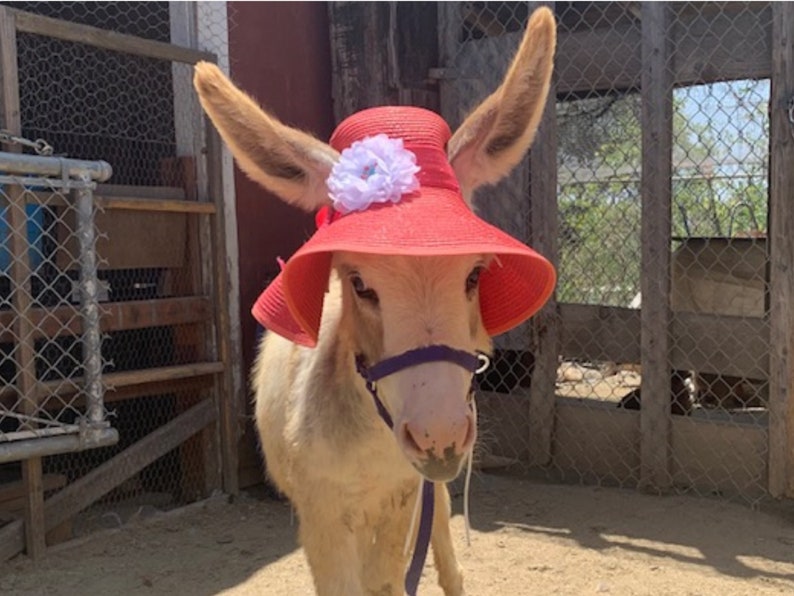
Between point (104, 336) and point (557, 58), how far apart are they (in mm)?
3315

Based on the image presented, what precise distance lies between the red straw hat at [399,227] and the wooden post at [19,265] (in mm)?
2112

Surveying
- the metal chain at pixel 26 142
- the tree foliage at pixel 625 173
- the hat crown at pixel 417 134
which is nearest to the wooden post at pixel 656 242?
the tree foliage at pixel 625 173

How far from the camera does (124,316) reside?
4.68 metres

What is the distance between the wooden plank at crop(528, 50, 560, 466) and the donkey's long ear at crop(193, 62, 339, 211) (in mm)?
3157

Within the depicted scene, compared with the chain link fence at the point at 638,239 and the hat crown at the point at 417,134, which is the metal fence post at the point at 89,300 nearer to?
the hat crown at the point at 417,134

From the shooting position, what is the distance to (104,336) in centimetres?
439

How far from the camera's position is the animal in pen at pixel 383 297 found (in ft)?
6.17

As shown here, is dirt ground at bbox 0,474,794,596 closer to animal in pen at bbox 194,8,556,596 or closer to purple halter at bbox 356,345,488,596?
animal in pen at bbox 194,8,556,596

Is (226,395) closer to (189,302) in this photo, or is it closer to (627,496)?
(189,302)

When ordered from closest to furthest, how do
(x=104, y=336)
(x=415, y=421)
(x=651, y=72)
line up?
(x=415, y=421) < (x=104, y=336) < (x=651, y=72)

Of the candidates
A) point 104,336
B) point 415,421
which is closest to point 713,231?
A: point 104,336

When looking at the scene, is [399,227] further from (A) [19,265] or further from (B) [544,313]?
(B) [544,313]

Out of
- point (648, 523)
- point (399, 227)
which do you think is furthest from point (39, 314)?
point (648, 523)

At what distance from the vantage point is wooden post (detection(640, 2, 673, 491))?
481 cm
